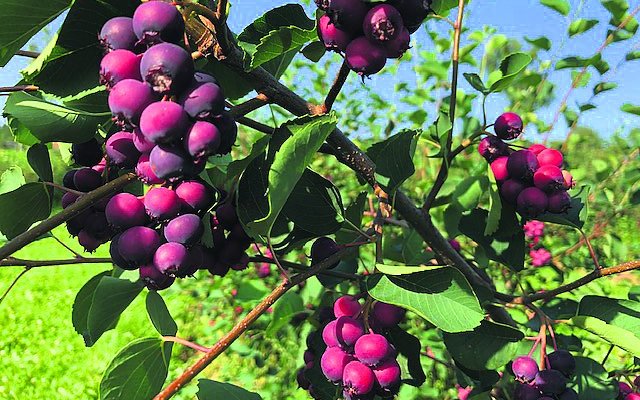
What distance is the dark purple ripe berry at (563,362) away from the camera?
37.9 inches

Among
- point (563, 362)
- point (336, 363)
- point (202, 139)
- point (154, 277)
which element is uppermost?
point (202, 139)

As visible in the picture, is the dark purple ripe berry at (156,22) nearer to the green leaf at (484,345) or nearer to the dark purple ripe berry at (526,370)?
the green leaf at (484,345)

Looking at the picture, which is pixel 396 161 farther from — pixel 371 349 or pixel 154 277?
pixel 154 277

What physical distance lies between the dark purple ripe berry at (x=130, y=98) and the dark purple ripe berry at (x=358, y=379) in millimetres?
505

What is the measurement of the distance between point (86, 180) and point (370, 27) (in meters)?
0.51

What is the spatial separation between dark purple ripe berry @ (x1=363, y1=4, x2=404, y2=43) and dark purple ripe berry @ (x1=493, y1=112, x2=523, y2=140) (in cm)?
54

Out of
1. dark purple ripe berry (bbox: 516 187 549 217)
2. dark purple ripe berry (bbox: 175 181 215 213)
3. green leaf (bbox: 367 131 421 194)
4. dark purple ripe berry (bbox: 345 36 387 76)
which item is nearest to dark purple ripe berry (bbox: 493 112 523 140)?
dark purple ripe berry (bbox: 516 187 549 217)

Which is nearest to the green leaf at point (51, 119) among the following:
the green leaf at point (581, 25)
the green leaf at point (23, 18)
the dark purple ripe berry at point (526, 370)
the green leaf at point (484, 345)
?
the green leaf at point (23, 18)

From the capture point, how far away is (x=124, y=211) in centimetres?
69

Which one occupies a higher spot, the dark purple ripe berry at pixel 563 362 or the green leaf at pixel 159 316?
the green leaf at pixel 159 316

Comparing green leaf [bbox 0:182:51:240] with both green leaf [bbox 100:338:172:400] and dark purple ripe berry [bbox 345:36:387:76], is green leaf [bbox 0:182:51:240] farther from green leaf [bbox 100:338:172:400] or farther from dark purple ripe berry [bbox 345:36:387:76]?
dark purple ripe berry [bbox 345:36:387:76]

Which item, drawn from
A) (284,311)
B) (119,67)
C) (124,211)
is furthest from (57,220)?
(284,311)

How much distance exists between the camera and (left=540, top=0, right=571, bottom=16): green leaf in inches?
66.7

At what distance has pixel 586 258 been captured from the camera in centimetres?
308
